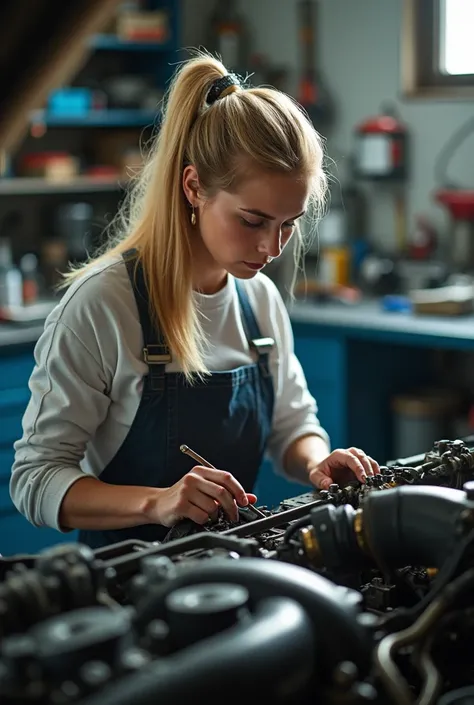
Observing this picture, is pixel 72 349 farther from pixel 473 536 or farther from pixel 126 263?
pixel 473 536

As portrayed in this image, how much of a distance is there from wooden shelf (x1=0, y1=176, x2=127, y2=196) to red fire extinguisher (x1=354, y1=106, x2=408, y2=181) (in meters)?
0.93

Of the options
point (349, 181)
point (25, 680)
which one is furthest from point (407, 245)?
point (25, 680)

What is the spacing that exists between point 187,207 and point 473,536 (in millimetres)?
910

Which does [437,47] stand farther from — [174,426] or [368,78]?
[174,426]

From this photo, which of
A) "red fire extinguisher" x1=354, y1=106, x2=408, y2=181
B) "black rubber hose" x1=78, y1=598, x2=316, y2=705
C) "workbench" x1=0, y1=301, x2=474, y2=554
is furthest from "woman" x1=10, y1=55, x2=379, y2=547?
"red fire extinguisher" x1=354, y1=106, x2=408, y2=181

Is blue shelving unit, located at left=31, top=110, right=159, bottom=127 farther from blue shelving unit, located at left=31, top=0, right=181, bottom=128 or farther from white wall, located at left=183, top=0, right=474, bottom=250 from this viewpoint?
white wall, located at left=183, top=0, right=474, bottom=250

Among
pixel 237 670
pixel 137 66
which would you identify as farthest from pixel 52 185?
pixel 237 670

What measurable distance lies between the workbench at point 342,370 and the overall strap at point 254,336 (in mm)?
→ 1373

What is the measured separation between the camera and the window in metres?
3.82

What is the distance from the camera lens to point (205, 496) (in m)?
1.30

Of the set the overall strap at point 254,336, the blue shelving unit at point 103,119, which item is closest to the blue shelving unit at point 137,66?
the blue shelving unit at point 103,119

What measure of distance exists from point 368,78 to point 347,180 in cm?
41

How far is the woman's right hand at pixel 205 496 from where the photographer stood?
50.8 inches

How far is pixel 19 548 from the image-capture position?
3.12 meters
